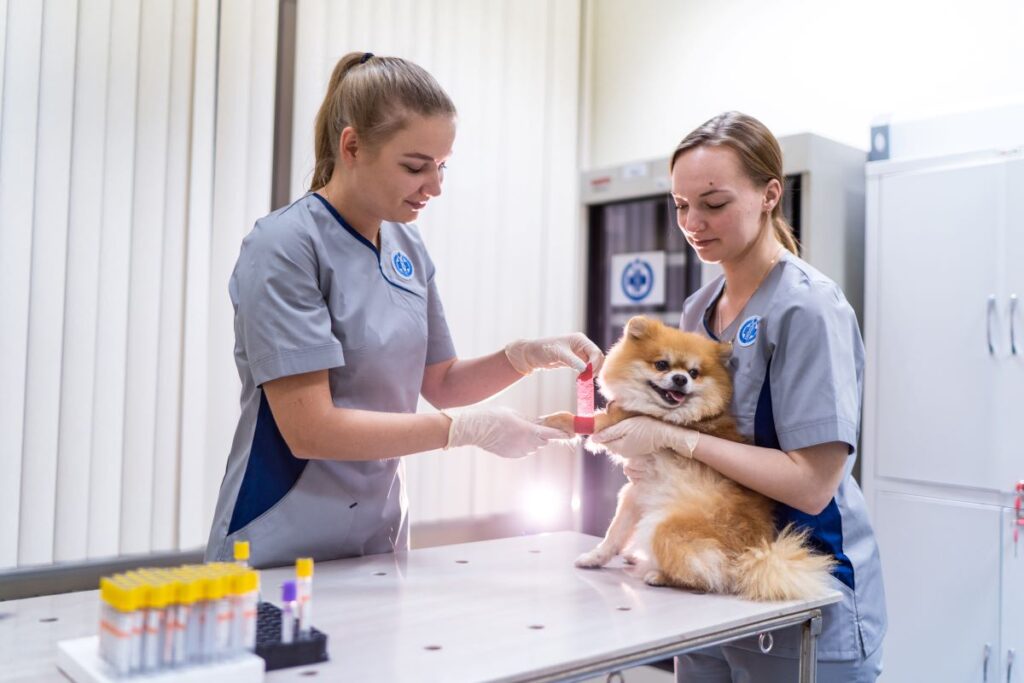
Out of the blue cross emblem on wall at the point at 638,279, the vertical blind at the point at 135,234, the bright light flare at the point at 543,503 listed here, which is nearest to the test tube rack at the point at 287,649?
the vertical blind at the point at 135,234

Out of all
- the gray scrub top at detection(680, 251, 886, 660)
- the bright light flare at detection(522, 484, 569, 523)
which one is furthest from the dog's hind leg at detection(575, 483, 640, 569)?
the bright light flare at detection(522, 484, 569, 523)

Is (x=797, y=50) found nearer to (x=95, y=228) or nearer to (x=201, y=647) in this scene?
(x=95, y=228)

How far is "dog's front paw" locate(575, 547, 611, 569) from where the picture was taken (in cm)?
159

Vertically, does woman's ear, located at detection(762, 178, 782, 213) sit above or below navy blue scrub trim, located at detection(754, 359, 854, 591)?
above

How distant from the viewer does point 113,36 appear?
249 centimetres

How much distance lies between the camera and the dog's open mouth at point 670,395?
1.60 metres

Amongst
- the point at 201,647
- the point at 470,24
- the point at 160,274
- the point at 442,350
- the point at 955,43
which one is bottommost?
the point at 201,647

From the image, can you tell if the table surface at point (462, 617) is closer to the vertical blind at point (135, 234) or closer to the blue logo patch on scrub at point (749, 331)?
the blue logo patch on scrub at point (749, 331)

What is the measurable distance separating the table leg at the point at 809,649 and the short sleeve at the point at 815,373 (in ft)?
0.93

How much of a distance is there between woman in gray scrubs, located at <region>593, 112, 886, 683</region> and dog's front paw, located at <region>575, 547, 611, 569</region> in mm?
169

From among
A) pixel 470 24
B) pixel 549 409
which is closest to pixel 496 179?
pixel 470 24

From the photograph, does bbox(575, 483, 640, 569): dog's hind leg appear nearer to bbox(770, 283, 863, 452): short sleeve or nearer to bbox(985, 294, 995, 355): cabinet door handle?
bbox(770, 283, 863, 452): short sleeve

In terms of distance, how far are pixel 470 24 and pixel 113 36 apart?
1.40 metres

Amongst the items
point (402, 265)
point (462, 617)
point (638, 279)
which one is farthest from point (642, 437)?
point (638, 279)
